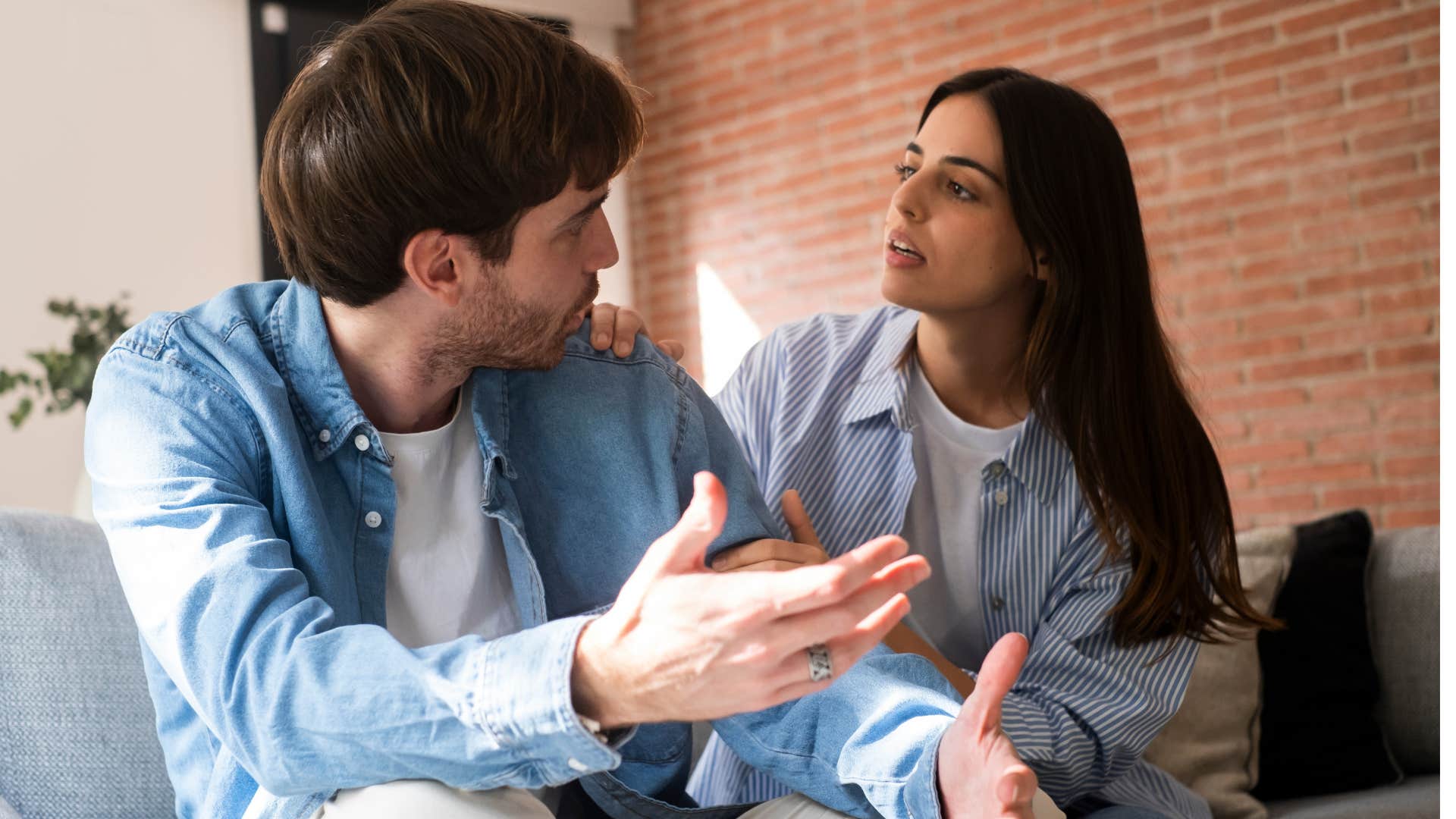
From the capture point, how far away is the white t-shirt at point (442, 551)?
4.44 ft

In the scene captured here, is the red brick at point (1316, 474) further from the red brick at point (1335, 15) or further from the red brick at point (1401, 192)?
the red brick at point (1335, 15)

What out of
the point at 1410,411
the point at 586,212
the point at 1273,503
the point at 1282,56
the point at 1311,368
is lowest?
the point at 1273,503

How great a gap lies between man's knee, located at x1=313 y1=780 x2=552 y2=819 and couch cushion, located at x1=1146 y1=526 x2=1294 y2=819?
133 cm

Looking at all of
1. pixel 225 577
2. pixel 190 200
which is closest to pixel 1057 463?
pixel 225 577

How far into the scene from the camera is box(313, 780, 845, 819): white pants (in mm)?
1037

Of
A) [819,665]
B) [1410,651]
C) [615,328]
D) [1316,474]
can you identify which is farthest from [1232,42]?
[819,665]

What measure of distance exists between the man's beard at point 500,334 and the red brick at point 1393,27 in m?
3.26

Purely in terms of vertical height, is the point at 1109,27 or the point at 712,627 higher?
the point at 1109,27

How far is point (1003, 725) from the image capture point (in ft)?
5.08

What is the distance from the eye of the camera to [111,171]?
466cm

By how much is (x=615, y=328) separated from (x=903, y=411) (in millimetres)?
459

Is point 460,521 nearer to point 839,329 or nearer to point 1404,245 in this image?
point 839,329

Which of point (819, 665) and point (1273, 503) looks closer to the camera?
point (819, 665)

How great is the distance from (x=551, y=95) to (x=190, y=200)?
396 centimetres
